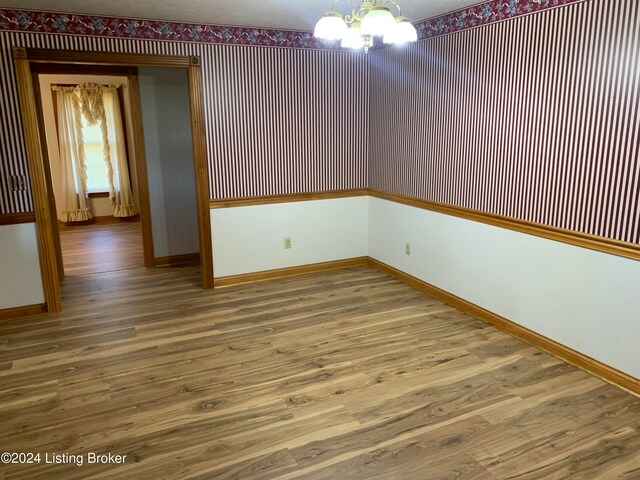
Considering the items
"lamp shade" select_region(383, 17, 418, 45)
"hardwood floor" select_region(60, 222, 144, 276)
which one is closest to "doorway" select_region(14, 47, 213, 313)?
"hardwood floor" select_region(60, 222, 144, 276)

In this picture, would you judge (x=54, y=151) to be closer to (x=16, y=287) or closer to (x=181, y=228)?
(x=181, y=228)

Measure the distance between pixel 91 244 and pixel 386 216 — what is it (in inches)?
160

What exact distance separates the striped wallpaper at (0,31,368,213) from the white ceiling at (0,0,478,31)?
0.31m

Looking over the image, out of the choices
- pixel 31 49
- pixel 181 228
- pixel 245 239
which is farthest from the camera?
pixel 181 228

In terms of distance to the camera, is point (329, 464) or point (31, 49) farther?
point (31, 49)

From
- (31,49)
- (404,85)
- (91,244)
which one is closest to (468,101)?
(404,85)

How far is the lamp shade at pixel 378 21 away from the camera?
214 centimetres

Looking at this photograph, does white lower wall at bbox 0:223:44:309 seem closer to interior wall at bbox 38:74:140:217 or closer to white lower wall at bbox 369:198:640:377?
white lower wall at bbox 369:198:640:377

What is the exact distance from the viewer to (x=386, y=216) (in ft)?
16.5

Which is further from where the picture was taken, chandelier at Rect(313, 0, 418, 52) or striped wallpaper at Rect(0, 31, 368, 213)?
striped wallpaper at Rect(0, 31, 368, 213)

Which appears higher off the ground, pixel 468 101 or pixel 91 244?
pixel 468 101

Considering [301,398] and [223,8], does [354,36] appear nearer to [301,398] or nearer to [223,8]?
[223,8]

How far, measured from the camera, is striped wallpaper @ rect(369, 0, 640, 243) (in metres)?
2.73

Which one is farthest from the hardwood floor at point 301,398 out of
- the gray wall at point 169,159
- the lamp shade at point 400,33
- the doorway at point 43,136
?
the lamp shade at point 400,33
